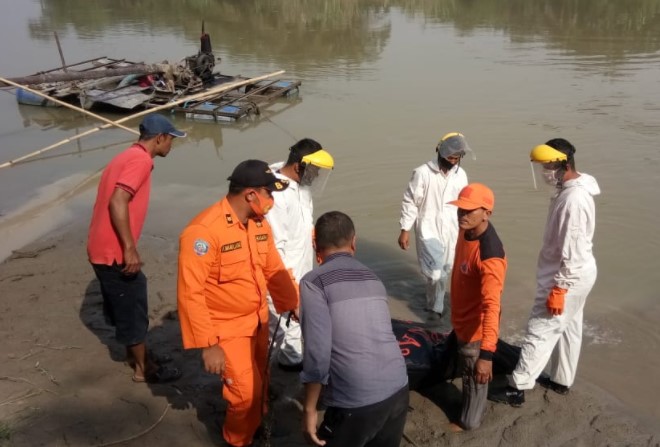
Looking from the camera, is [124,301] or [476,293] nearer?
[476,293]

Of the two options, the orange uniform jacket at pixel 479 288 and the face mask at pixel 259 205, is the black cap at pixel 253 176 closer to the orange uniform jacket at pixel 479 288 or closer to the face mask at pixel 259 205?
the face mask at pixel 259 205

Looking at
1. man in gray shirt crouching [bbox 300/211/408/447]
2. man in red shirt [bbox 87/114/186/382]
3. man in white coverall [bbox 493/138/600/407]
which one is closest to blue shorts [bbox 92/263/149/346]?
man in red shirt [bbox 87/114/186/382]

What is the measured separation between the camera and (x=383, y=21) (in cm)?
2620

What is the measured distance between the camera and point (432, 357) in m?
4.44

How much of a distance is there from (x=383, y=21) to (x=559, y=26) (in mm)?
7208

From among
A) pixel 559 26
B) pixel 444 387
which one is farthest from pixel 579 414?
pixel 559 26

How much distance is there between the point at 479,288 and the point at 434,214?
1.89 m

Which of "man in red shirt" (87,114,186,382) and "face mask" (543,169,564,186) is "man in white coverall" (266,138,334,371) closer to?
"man in red shirt" (87,114,186,382)

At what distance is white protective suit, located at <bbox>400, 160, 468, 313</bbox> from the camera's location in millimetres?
5438

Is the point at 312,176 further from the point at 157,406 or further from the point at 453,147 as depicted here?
the point at 157,406

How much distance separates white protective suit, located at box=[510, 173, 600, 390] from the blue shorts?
269 cm

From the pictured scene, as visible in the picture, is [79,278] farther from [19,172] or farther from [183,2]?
[183,2]

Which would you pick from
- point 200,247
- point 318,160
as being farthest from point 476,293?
point 200,247

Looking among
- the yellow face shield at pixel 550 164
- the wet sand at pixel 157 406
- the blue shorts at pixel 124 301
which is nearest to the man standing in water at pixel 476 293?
the wet sand at pixel 157 406
